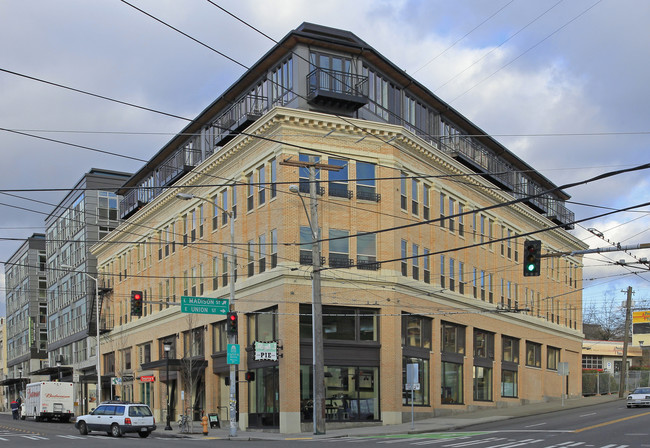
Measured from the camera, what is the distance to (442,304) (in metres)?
46.0

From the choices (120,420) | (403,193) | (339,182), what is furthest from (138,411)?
(403,193)

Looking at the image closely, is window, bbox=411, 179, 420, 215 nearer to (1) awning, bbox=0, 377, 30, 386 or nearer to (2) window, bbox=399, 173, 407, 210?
(2) window, bbox=399, 173, 407, 210

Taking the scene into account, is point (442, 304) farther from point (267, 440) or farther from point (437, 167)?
point (267, 440)

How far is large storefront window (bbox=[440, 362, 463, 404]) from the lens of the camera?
4572 cm

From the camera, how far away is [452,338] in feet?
156

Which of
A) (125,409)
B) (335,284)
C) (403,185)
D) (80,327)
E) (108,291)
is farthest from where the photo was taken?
(80,327)

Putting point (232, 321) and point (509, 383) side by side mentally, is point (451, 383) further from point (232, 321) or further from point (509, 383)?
point (232, 321)

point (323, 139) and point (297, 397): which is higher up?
point (323, 139)

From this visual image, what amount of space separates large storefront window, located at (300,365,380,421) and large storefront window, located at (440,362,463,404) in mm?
7708

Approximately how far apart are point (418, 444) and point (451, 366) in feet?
73.0

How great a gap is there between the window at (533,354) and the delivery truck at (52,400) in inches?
1391

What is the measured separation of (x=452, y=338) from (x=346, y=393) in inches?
448

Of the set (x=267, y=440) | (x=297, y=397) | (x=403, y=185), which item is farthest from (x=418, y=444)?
(x=403, y=185)

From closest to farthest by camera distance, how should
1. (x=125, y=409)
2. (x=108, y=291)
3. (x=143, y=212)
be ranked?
(x=125, y=409)
(x=143, y=212)
(x=108, y=291)
